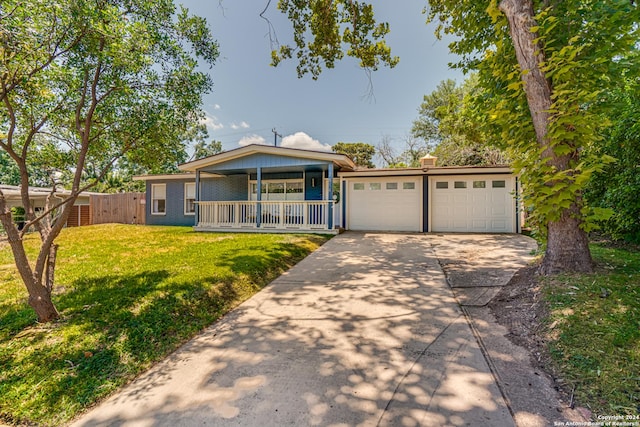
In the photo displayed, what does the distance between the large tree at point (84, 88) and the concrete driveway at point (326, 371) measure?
1.94 metres

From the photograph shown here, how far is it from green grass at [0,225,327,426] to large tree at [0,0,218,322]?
0.42m

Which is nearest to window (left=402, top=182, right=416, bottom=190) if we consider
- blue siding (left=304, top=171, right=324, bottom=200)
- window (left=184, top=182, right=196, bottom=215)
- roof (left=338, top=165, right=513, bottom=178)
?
roof (left=338, top=165, right=513, bottom=178)

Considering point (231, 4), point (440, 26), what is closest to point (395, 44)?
point (440, 26)

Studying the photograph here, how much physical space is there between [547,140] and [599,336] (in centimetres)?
220

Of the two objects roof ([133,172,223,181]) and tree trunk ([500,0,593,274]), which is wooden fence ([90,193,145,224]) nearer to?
roof ([133,172,223,181])

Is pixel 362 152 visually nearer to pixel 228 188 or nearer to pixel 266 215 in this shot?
pixel 228 188

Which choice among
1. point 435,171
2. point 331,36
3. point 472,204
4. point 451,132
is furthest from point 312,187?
point 472,204

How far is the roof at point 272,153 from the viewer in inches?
369

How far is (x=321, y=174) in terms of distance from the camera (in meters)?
11.7

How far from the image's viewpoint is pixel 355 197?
1126cm

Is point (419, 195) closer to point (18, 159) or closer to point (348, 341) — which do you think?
point (348, 341)

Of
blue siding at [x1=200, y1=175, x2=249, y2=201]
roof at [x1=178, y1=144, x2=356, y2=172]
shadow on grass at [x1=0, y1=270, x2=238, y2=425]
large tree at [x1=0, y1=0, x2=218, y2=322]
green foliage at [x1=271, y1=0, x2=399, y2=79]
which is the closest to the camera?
shadow on grass at [x1=0, y1=270, x2=238, y2=425]

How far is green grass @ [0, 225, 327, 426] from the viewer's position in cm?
206

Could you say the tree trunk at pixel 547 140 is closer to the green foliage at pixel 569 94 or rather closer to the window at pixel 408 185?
the green foliage at pixel 569 94
